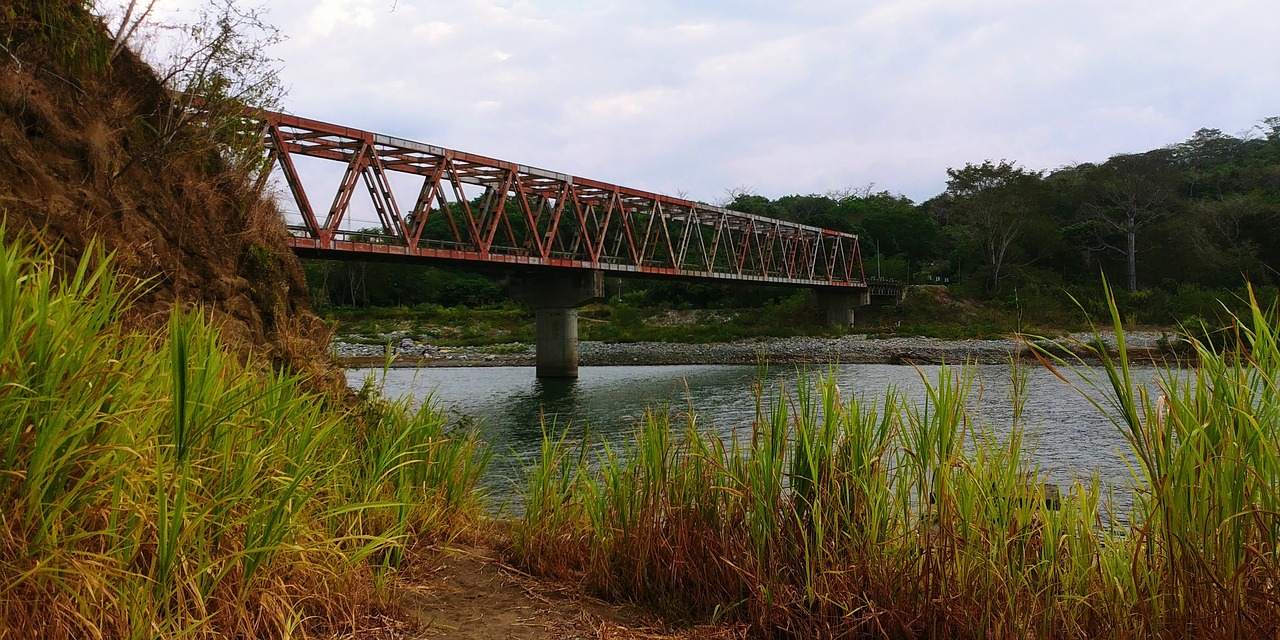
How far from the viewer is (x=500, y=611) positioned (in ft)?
13.6

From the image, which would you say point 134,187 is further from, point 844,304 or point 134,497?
point 844,304

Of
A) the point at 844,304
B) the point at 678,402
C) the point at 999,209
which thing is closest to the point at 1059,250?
the point at 999,209

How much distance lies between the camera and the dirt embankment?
6273 millimetres

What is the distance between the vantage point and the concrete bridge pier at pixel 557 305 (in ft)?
117

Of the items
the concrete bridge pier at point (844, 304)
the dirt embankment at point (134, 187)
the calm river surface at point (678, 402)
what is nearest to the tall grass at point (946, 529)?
the calm river surface at point (678, 402)

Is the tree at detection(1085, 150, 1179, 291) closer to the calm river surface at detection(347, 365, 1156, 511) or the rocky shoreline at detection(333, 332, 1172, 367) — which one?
the rocky shoreline at detection(333, 332, 1172, 367)

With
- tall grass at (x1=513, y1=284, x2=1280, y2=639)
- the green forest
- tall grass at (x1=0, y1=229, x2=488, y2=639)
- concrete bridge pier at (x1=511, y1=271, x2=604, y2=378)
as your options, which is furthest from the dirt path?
the green forest

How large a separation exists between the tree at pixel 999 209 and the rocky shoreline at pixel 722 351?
1647 cm

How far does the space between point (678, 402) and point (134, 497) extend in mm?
20276

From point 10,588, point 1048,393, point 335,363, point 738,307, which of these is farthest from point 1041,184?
point 10,588

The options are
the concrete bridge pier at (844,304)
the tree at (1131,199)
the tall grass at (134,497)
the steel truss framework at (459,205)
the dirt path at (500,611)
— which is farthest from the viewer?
the concrete bridge pier at (844,304)

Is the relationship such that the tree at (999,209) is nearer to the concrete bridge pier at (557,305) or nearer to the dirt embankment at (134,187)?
the concrete bridge pier at (557,305)

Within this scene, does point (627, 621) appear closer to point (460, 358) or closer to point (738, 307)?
point (460, 358)

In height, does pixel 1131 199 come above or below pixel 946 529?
above
